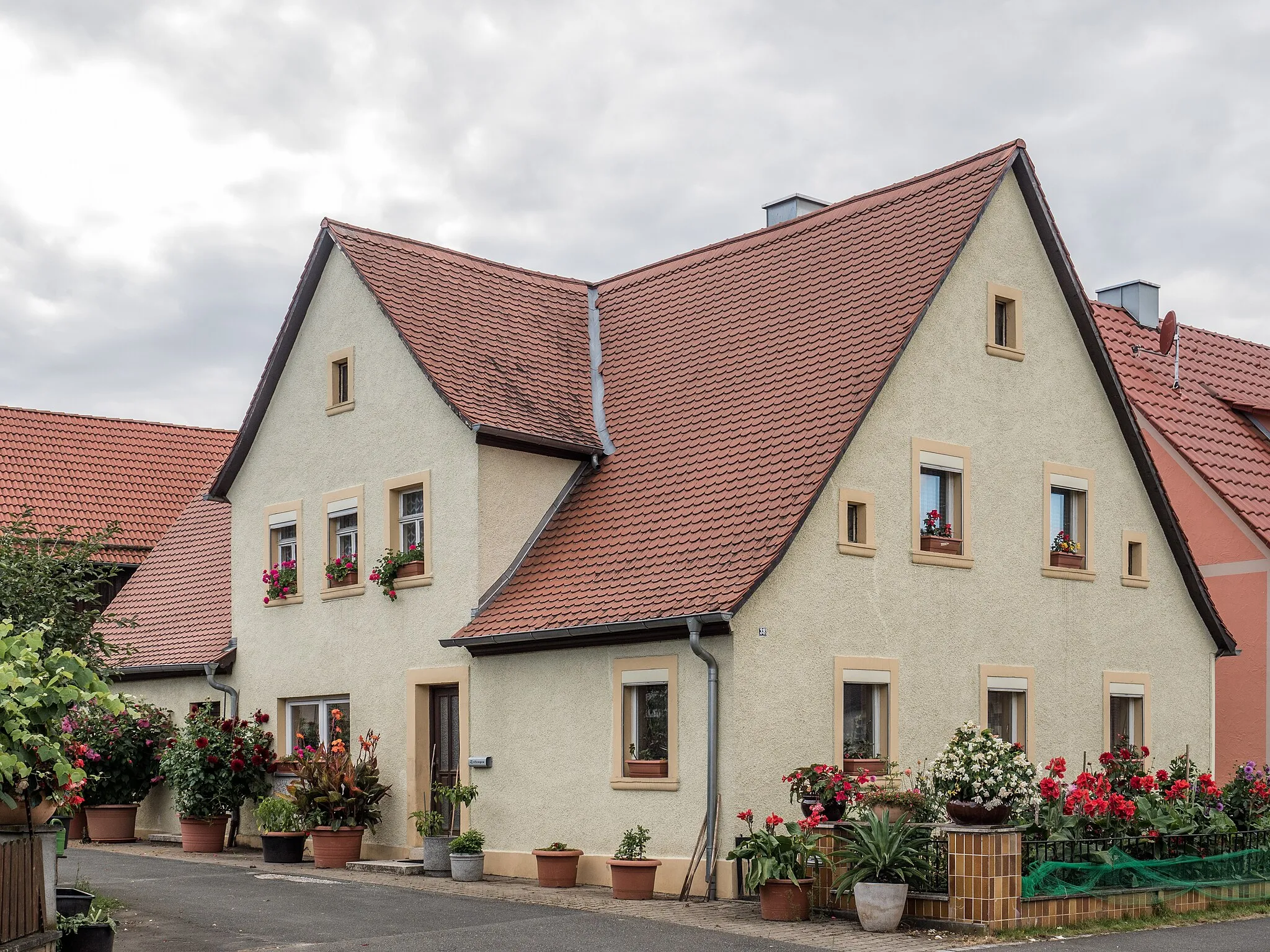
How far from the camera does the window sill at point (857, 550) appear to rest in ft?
59.5

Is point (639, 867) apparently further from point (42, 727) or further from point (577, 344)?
point (577, 344)

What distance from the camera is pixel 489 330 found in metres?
22.8

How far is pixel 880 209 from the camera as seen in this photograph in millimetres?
21281

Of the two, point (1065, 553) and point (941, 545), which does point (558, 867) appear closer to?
point (941, 545)

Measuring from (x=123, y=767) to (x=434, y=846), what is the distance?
8028 millimetres

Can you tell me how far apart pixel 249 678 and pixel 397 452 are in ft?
17.0

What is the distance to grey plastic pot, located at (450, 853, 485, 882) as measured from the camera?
18984 millimetres

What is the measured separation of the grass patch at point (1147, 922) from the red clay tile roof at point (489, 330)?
28.9 ft

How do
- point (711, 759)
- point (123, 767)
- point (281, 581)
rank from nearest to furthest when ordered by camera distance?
point (711, 759) < point (281, 581) < point (123, 767)

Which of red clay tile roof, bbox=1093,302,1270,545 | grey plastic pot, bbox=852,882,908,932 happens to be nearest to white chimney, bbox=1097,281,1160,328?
red clay tile roof, bbox=1093,302,1270,545

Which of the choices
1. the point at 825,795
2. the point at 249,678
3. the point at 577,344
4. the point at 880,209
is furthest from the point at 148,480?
the point at 825,795

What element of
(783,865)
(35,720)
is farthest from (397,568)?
(35,720)

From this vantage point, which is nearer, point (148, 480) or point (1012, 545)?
point (1012, 545)

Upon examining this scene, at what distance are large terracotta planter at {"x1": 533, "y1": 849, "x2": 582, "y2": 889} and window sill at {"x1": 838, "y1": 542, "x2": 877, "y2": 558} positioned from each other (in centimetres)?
444
